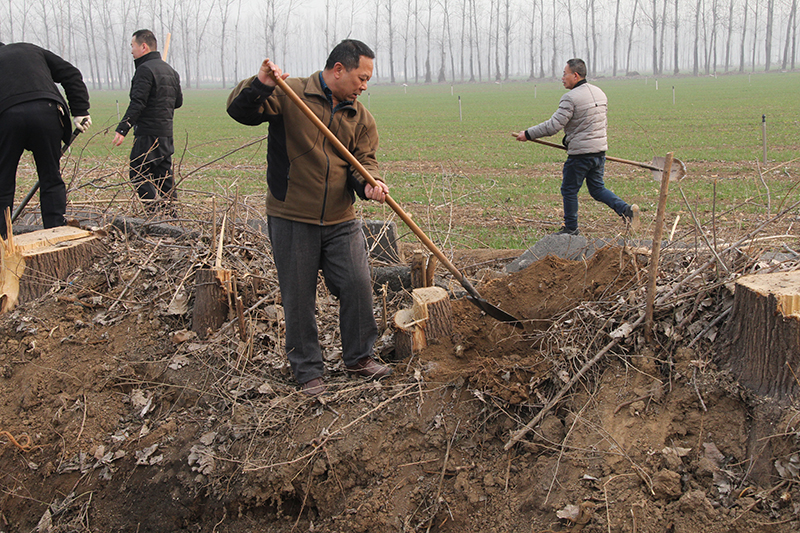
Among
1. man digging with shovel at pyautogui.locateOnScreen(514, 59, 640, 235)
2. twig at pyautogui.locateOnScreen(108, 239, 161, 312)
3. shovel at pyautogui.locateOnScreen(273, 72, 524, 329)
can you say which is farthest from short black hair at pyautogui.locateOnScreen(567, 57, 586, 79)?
twig at pyautogui.locateOnScreen(108, 239, 161, 312)

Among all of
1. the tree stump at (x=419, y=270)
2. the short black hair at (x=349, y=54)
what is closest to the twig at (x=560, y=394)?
the tree stump at (x=419, y=270)

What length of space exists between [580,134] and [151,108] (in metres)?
4.63

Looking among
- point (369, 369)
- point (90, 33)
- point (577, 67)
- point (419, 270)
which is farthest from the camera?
point (90, 33)

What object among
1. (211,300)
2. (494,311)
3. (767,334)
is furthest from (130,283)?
(767,334)

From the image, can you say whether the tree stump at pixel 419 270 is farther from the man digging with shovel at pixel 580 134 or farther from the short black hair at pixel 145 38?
the short black hair at pixel 145 38

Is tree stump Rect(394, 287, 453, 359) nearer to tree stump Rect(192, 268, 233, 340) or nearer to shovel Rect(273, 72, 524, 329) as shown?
shovel Rect(273, 72, 524, 329)

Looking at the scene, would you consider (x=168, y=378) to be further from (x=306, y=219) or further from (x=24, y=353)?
(x=306, y=219)

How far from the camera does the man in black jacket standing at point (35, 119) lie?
16.2 ft

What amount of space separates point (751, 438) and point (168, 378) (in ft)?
10.6

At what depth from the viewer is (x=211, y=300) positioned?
4.18 m

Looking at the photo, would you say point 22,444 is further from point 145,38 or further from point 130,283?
point 145,38

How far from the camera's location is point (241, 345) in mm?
4020

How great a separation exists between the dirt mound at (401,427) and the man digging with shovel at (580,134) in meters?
2.59

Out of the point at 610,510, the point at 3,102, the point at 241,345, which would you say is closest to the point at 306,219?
the point at 241,345
